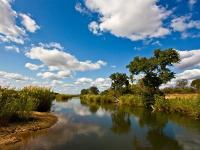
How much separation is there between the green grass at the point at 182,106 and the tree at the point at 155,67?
316 inches

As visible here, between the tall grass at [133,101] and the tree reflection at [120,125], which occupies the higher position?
the tall grass at [133,101]

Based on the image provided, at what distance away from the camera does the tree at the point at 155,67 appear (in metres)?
47.0

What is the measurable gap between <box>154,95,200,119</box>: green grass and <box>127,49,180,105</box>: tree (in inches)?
316

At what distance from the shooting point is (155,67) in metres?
48.8

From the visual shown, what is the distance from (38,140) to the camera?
13.6 metres

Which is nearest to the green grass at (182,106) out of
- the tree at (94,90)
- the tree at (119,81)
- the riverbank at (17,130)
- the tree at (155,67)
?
the tree at (155,67)

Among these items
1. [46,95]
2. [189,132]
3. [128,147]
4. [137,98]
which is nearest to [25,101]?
[46,95]

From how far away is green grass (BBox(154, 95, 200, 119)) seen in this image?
2919cm

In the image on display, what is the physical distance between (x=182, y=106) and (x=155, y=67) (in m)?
16.0

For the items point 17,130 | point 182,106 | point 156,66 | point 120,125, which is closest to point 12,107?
point 17,130

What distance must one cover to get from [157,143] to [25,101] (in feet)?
36.5

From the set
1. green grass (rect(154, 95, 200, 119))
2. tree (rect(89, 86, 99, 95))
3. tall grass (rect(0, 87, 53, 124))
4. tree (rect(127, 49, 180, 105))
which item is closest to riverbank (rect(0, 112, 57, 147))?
tall grass (rect(0, 87, 53, 124))

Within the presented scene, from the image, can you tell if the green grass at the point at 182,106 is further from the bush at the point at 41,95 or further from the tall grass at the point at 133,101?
the bush at the point at 41,95

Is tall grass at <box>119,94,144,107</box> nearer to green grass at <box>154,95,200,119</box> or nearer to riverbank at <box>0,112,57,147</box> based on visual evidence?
green grass at <box>154,95,200,119</box>
